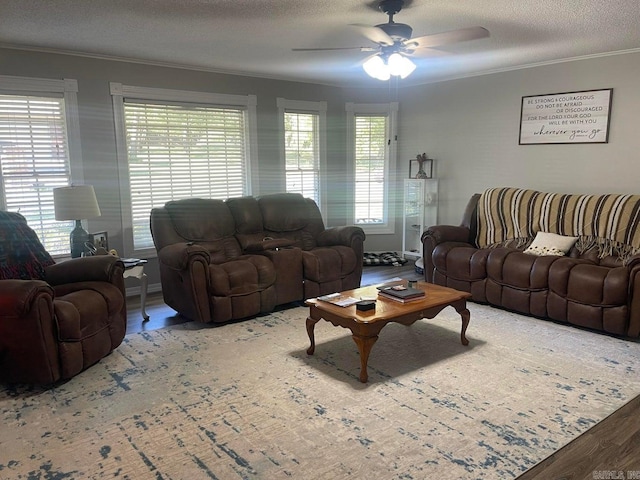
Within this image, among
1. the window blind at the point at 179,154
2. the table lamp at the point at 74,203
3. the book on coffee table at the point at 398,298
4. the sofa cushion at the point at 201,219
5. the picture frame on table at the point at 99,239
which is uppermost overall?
the window blind at the point at 179,154

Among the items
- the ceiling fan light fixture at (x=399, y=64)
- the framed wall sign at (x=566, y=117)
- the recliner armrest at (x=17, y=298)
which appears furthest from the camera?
the framed wall sign at (x=566, y=117)

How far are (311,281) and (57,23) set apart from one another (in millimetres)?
2798

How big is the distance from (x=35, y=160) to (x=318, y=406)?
3.37m

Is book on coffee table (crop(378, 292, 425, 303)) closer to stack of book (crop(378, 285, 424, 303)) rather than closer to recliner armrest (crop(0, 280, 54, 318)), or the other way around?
stack of book (crop(378, 285, 424, 303))

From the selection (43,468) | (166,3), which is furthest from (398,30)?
(43,468)

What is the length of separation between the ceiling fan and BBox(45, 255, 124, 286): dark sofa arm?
6.49 ft

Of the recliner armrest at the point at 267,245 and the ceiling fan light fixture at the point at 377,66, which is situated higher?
the ceiling fan light fixture at the point at 377,66

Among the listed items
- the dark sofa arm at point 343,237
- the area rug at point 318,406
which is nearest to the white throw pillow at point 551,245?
the area rug at point 318,406

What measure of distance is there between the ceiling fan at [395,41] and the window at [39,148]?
2.45 metres

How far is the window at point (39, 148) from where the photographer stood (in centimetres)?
416

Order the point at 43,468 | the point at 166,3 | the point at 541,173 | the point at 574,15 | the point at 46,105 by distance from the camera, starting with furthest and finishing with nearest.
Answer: the point at 541,173, the point at 46,105, the point at 574,15, the point at 166,3, the point at 43,468

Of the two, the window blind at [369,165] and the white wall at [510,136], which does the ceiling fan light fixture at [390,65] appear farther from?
the window blind at [369,165]

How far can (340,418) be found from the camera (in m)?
2.58

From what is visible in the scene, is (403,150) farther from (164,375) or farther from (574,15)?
(164,375)
